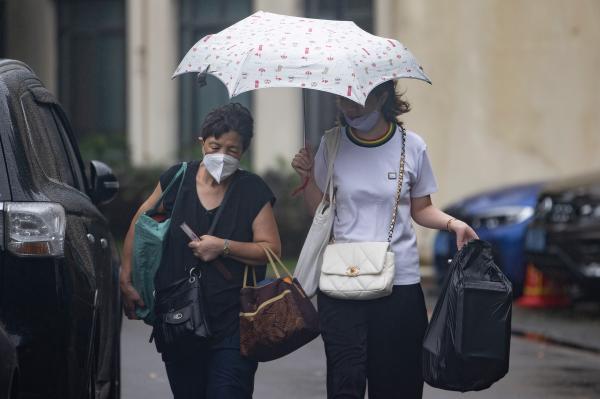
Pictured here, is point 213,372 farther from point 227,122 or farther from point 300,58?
point 300,58

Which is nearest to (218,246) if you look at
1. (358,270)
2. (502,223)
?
(358,270)

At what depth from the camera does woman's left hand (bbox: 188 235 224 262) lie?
573 cm

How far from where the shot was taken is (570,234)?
42.3 ft

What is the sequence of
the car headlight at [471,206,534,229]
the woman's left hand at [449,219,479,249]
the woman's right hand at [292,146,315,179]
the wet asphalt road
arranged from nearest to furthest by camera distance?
the woman's left hand at [449,219,479,249] < the woman's right hand at [292,146,315,179] < the wet asphalt road < the car headlight at [471,206,534,229]

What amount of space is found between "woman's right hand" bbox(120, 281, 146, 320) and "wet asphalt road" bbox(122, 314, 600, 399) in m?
2.78

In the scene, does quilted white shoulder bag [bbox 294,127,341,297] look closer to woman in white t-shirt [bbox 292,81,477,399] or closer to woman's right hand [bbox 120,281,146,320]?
woman in white t-shirt [bbox 292,81,477,399]

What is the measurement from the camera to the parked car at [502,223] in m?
14.1

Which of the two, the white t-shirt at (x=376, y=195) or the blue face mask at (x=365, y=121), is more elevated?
the blue face mask at (x=365, y=121)

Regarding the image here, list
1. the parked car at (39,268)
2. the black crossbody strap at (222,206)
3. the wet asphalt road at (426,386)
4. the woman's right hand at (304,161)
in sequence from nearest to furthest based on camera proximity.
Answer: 1. the parked car at (39,268)
2. the black crossbody strap at (222,206)
3. the woman's right hand at (304,161)
4. the wet asphalt road at (426,386)

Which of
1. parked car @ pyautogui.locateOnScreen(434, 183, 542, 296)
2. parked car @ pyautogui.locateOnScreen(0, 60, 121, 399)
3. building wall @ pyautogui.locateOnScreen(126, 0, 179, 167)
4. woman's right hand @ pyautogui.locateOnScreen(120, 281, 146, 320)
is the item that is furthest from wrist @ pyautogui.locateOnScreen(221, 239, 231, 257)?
building wall @ pyautogui.locateOnScreen(126, 0, 179, 167)

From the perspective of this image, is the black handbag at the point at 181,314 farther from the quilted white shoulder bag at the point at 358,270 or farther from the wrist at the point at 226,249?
the quilted white shoulder bag at the point at 358,270

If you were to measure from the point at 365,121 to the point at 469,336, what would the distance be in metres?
0.95

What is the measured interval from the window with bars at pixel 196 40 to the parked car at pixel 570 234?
26.4ft

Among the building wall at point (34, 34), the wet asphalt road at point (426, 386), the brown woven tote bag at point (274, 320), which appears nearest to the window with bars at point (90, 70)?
the building wall at point (34, 34)
